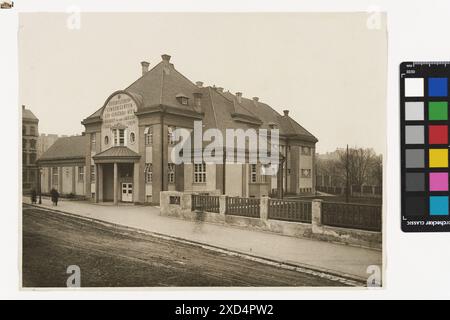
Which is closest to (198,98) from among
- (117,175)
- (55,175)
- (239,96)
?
(239,96)

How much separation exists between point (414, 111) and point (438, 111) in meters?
0.22

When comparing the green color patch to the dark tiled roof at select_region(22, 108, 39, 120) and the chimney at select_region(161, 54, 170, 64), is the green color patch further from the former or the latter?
the dark tiled roof at select_region(22, 108, 39, 120)

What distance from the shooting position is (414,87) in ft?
9.53

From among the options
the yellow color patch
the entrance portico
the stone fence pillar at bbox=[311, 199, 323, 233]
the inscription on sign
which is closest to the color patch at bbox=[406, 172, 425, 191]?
the yellow color patch

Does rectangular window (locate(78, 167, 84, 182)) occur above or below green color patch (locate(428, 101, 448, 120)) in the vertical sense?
below

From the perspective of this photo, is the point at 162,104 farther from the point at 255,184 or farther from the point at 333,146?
the point at 333,146

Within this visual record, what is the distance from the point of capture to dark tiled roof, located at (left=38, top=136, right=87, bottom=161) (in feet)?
10.1

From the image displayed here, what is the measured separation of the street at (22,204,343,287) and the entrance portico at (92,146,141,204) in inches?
13.8

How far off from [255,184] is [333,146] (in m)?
0.87

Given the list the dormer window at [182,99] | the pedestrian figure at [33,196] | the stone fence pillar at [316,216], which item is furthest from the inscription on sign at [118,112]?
the stone fence pillar at [316,216]

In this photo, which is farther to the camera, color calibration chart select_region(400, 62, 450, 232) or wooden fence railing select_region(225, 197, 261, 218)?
wooden fence railing select_region(225, 197, 261, 218)

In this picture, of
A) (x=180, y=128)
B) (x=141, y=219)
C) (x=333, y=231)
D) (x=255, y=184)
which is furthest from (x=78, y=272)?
(x=333, y=231)

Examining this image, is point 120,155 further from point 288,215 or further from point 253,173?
point 288,215
